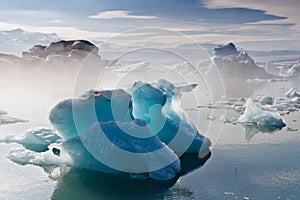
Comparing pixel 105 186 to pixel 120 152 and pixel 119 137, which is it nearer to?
pixel 120 152

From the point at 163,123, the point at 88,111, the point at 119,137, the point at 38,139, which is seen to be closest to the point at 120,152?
the point at 119,137

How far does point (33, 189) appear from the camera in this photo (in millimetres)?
9273

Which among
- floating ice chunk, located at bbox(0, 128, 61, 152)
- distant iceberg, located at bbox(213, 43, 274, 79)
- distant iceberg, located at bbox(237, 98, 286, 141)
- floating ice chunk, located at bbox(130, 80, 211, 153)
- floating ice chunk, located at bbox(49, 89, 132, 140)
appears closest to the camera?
floating ice chunk, located at bbox(49, 89, 132, 140)

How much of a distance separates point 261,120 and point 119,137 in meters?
9.41

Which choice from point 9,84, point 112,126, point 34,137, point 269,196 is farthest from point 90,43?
point 269,196

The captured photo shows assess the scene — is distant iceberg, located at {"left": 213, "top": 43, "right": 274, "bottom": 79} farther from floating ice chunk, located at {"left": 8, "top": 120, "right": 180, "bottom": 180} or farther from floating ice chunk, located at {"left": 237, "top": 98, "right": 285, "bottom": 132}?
floating ice chunk, located at {"left": 8, "top": 120, "right": 180, "bottom": 180}

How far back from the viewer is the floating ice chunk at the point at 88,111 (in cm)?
1116

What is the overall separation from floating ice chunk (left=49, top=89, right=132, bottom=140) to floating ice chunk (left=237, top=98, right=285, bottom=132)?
767 cm

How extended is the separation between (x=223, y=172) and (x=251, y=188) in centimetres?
134

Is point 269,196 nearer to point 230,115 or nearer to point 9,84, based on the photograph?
point 230,115

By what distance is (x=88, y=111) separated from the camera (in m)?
11.5

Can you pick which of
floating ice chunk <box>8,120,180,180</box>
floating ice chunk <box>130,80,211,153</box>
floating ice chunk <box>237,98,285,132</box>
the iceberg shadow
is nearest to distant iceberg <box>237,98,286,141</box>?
floating ice chunk <box>237,98,285,132</box>

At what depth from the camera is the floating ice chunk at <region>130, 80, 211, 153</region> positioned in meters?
12.7

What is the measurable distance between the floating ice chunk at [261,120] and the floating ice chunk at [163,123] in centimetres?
498
